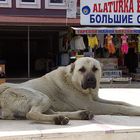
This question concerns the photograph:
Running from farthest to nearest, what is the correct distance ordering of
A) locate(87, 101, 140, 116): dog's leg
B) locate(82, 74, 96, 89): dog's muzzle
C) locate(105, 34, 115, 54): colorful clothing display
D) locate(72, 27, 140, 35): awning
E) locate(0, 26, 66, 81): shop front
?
locate(0, 26, 66, 81): shop front, locate(105, 34, 115, 54): colorful clothing display, locate(72, 27, 140, 35): awning, locate(87, 101, 140, 116): dog's leg, locate(82, 74, 96, 89): dog's muzzle

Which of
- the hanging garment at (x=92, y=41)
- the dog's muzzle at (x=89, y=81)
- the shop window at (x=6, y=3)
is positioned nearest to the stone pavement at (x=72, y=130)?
the dog's muzzle at (x=89, y=81)

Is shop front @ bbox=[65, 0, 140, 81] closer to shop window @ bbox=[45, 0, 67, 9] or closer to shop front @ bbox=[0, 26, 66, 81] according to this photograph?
shop window @ bbox=[45, 0, 67, 9]

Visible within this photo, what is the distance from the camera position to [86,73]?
5.58m

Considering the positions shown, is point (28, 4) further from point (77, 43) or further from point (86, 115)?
point (86, 115)

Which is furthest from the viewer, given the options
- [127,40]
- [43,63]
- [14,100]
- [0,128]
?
[43,63]

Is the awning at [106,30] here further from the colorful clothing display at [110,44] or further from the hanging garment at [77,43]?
the hanging garment at [77,43]

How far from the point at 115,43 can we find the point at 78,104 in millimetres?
11964

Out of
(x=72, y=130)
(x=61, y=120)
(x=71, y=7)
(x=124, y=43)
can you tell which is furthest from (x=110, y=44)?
(x=72, y=130)

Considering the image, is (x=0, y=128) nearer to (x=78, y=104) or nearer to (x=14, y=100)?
(x=14, y=100)

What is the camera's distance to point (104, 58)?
17.7m

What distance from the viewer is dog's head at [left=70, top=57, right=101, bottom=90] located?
553 cm

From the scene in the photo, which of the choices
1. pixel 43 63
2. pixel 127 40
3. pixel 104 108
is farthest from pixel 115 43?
pixel 104 108

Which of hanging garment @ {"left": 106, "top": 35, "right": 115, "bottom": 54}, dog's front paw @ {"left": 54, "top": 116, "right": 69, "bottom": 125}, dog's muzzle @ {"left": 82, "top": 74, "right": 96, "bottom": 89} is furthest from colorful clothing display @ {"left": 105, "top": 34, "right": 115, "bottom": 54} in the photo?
dog's front paw @ {"left": 54, "top": 116, "right": 69, "bottom": 125}

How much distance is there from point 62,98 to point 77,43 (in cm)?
1191
